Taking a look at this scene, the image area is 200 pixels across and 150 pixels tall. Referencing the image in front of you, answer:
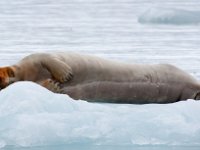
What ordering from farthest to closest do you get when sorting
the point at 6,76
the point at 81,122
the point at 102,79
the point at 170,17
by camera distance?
the point at 170,17 < the point at 102,79 < the point at 6,76 < the point at 81,122

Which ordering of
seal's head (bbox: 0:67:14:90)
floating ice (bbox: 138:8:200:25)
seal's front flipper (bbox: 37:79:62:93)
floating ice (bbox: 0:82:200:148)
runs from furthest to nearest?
floating ice (bbox: 138:8:200:25) → seal's front flipper (bbox: 37:79:62:93) → seal's head (bbox: 0:67:14:90) → floating ice (bbox: 0:82:200:148)

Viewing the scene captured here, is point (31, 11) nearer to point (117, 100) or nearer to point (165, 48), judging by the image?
point (165, 48)

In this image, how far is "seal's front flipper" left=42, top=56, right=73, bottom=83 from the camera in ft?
17.7

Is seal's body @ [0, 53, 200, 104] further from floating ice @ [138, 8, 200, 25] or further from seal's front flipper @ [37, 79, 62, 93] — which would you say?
floating ice @ [138, 8, 200, 25]

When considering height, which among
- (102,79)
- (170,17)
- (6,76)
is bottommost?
(170,17)

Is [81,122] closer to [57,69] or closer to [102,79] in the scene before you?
[57,69]

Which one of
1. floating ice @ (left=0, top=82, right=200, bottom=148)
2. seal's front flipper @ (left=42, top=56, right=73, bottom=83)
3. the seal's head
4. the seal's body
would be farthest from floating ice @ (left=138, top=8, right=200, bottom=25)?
floating ice @ (left=0, top=82, right=200, bottom=148)

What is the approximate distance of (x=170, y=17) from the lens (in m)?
15.0

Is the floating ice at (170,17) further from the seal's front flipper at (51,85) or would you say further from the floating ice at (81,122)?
the floating ice at (81,122)

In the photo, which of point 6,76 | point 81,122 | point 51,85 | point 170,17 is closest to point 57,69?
point 51,85

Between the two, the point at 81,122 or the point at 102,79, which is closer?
the point at 81,122

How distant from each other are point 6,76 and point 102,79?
631mm

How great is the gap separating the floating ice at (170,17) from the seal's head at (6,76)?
31.1 ft

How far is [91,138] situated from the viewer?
4.45 metres
